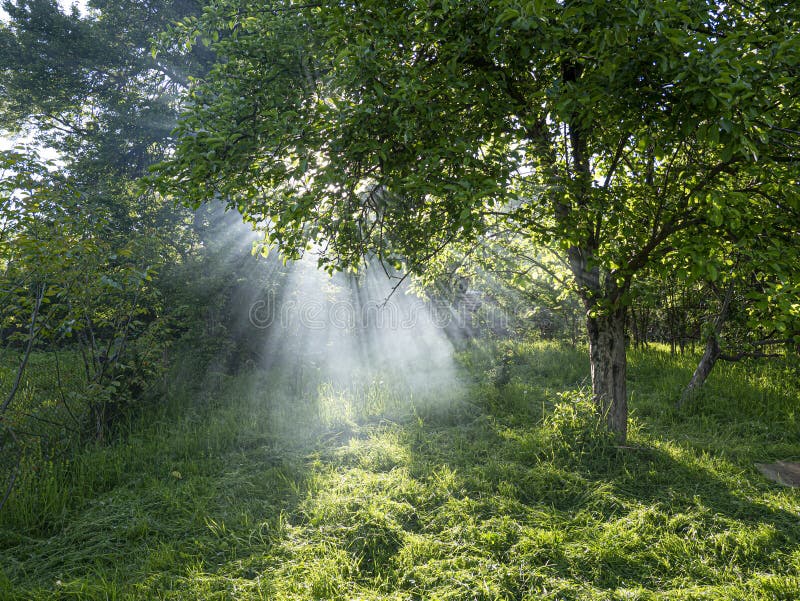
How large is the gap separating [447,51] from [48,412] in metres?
5.61

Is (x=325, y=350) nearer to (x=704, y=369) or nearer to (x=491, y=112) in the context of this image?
(x=704, y=369)

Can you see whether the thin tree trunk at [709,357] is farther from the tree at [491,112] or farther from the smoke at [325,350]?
the smoke at [325,350]

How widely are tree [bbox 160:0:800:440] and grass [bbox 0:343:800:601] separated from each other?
1.79m

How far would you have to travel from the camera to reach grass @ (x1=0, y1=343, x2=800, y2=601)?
276cm

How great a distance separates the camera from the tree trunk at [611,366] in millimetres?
4605

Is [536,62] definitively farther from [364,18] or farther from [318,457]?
[318,457]

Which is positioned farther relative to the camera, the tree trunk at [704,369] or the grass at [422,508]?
the tree trunk at [704,369]

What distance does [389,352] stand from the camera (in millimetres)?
10773

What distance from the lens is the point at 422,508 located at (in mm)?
3611

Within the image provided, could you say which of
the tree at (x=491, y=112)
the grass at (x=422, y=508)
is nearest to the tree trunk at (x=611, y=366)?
the grass at (x=422, y=508)

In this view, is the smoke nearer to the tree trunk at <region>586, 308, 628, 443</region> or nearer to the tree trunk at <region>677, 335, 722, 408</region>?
the tree trunk at <region>586, 308, 628, 443</region>

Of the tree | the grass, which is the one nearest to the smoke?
the grass

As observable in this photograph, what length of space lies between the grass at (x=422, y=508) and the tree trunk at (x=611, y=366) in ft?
→ 0.75

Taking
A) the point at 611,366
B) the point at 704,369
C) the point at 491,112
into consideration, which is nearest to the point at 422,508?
the point at 611,366
